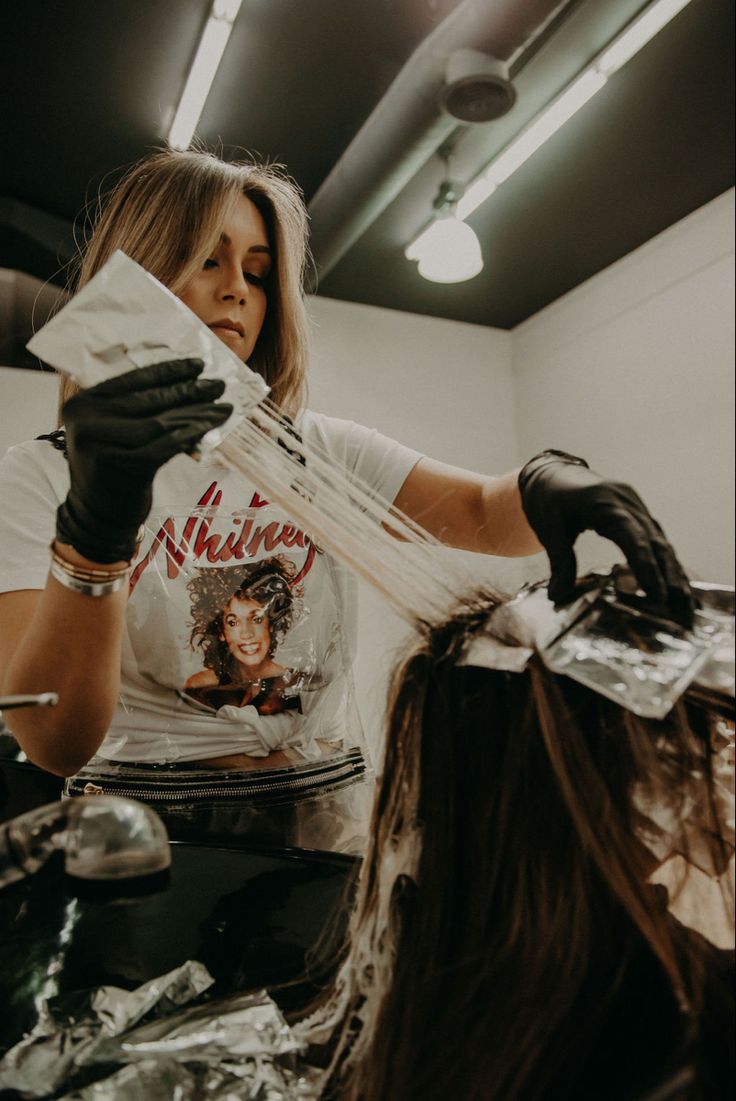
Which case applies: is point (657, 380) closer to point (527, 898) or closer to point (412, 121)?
point (412, 121)

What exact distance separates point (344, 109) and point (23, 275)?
3.77 ft

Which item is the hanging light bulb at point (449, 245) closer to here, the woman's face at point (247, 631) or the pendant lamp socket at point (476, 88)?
the pendant lamp socket at point (476, 88)

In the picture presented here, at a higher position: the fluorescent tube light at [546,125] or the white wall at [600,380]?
the fluorescent tube light at [546,125]

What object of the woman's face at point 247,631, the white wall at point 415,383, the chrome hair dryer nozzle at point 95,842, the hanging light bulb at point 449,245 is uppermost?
the hanging light bulb at point 449,245

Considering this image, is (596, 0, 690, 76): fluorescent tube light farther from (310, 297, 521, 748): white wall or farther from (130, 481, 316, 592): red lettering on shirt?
(130, 481, 316, 592): red lettering on shirt

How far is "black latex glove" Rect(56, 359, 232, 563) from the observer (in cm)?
57

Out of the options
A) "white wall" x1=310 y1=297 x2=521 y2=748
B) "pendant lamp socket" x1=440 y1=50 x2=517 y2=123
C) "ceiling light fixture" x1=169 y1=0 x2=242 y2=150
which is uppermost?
"ceiling light fixture" x1=169 y1=0 x2=242 y2=150

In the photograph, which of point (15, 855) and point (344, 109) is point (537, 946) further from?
point (344, 109)

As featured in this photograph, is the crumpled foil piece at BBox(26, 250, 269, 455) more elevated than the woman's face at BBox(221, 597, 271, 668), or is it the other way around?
the crumpled foil piece at BBox(26, 250, 269, 455)

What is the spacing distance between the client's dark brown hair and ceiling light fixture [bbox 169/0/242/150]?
6.38 feet

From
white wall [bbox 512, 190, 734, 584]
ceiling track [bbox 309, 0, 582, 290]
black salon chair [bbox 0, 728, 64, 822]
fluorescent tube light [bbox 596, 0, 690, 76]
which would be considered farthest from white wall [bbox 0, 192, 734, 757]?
black salon chair [bbox 0, 728, 64, 822]

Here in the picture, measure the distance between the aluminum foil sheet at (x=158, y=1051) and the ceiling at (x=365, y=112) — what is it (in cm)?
139

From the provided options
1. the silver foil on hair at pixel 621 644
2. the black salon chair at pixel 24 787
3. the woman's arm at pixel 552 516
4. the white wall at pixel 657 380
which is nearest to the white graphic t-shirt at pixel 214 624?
the black salon chair at pixel 24 787

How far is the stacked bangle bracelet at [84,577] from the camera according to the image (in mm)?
636
